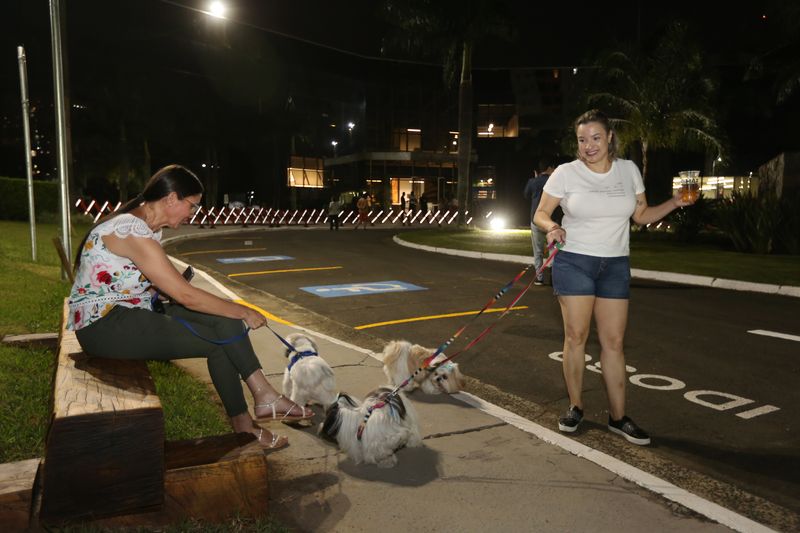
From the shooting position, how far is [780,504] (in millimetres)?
3473

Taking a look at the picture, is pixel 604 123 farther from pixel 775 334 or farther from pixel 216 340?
pixel 775 334

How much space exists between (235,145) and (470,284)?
134 feet

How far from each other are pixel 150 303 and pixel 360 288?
284 inches

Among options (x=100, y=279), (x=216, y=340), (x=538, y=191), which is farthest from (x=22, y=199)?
(x=216, y=340)

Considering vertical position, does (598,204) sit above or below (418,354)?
above

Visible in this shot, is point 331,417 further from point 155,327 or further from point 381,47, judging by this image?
point 381,47

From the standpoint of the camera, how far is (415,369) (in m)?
5.17

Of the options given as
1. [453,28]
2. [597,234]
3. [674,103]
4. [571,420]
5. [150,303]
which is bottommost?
[571,420]

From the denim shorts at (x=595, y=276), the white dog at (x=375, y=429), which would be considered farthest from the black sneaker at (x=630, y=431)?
the white dog at (x=375, y=429)

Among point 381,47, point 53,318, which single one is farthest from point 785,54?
point 53,318

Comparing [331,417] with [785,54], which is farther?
[785,54]

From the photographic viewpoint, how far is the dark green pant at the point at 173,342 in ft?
12.0

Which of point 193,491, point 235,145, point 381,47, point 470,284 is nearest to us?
point 193,491

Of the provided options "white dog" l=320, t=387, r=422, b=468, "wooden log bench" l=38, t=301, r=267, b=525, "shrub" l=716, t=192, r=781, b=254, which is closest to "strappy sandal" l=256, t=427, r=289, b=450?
"white dog" l=320, t=387, r=422, b=468
